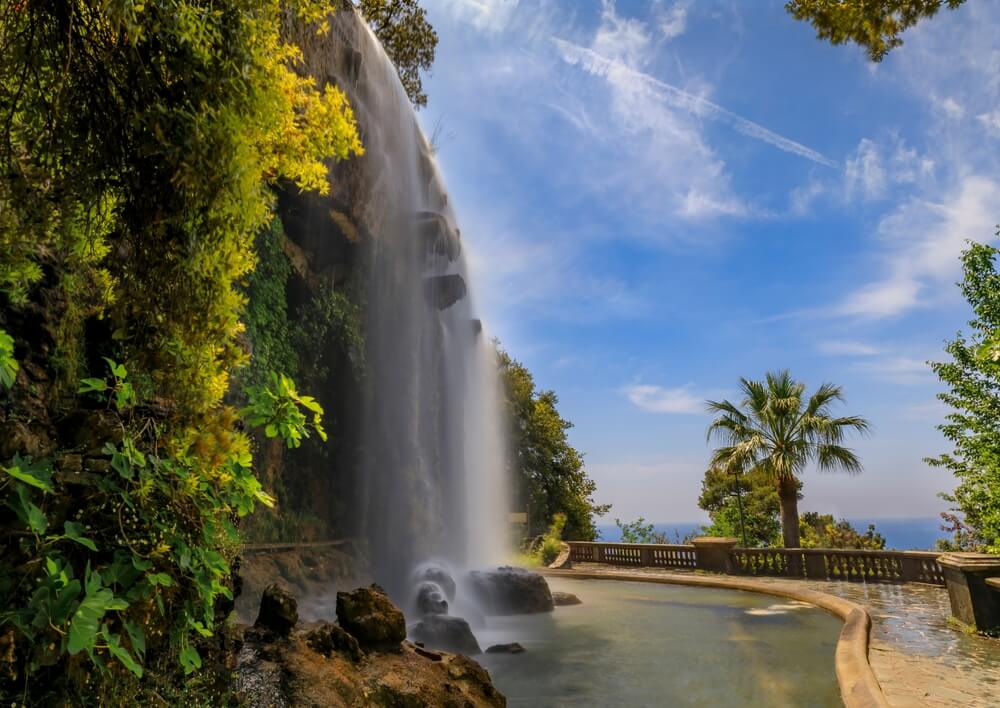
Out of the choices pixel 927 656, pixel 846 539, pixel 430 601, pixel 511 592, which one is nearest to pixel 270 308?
pixel 430 601

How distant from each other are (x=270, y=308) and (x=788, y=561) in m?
17.6

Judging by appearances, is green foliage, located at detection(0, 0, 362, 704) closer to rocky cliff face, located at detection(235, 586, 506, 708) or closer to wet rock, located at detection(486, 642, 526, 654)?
rocky cliff face, located at detection(235, 586, 506, 708)

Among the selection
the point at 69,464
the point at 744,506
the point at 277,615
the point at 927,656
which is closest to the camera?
the point at 69,464

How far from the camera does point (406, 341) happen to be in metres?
20.9

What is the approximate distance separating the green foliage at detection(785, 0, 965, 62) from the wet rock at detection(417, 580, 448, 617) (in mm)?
12871

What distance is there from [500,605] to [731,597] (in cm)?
624

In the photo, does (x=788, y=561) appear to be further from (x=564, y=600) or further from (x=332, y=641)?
(x=332, y=641)

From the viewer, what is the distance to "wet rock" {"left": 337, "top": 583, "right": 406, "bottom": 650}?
6.08 m

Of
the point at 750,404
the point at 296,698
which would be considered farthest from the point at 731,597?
the point at 296,698

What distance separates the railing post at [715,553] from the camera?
63.0 ft

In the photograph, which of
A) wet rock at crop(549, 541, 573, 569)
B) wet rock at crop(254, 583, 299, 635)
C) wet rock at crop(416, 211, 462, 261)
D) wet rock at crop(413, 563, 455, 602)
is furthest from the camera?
wet rock at crop(549, 541, 573, 569)

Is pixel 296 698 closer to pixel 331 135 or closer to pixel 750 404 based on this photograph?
pixel 331 135

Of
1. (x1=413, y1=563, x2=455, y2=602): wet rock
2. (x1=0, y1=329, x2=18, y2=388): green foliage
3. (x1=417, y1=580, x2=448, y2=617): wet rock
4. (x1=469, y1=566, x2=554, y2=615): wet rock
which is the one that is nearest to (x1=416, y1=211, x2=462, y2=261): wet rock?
(x1=413, y1=563, x2=455, y2=602): wet rock

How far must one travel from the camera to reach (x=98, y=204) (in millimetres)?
3412
